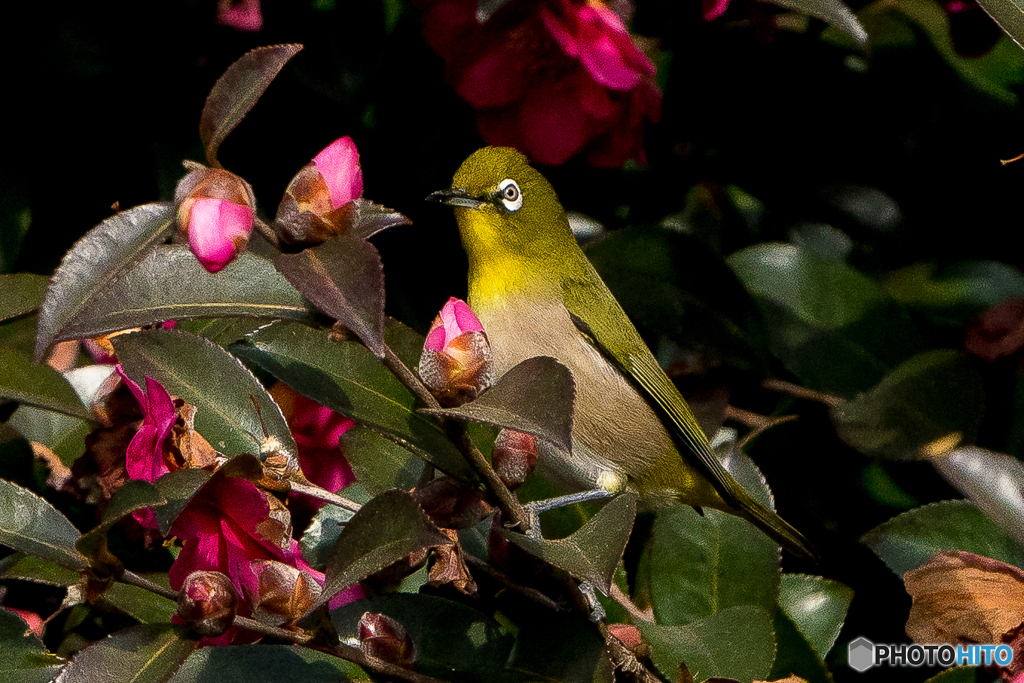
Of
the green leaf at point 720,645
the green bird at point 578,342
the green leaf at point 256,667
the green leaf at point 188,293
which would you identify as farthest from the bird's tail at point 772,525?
the green leaf at point 188,293

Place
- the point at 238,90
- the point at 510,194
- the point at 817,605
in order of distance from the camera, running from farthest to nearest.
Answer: the point at 510,194 < the point at 817,605 < the point at 238,90

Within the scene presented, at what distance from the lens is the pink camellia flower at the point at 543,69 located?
170 cm

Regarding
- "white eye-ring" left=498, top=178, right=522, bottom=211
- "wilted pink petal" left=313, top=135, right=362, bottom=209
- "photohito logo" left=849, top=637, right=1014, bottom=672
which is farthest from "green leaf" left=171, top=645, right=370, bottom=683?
"white eye-ring" left=498, top=178, right=522, bottom=211

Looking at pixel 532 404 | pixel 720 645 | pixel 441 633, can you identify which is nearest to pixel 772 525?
pixel 720 645

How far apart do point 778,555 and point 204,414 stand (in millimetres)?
925

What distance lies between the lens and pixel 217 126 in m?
0.96

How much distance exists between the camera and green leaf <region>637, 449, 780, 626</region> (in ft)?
5.36

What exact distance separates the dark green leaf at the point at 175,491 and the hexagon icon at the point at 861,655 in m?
1.16

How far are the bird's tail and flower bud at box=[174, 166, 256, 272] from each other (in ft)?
3.76

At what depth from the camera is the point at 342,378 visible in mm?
1291

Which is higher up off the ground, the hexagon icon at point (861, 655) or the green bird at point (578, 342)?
the green bird at point (578, 342)

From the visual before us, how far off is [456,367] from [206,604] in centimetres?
32

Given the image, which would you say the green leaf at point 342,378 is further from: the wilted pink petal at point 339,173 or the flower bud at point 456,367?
the wilted pink petal at point 339,173

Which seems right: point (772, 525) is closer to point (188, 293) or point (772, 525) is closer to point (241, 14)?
point (188, 293)
